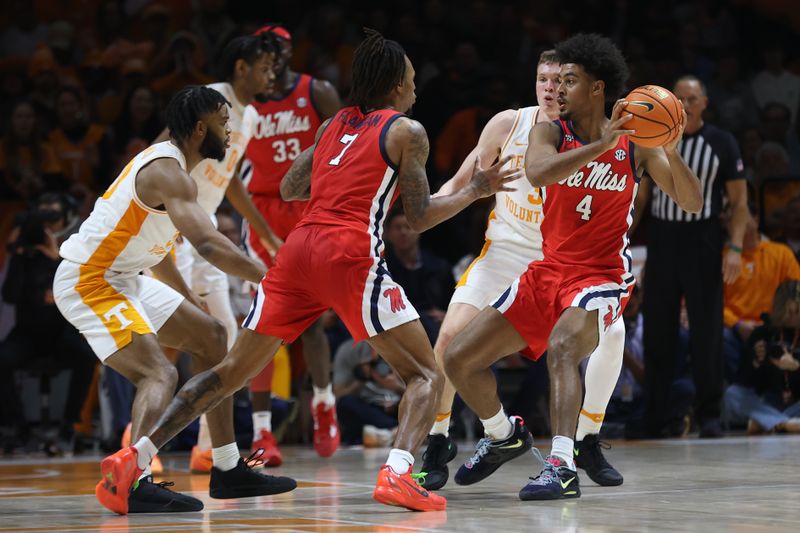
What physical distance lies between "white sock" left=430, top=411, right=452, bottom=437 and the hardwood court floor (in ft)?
0.93

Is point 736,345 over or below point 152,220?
below

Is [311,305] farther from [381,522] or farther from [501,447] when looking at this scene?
[501,447]

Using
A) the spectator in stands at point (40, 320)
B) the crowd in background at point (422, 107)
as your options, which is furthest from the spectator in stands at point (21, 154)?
the spectator in stands at point (40, 320)

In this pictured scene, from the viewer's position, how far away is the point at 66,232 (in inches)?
382

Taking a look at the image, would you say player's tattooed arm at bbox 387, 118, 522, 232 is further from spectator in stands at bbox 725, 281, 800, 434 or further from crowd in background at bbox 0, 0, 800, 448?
spectator in stands at bbox 725, 281, 800, 434

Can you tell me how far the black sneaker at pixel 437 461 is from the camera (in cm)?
595

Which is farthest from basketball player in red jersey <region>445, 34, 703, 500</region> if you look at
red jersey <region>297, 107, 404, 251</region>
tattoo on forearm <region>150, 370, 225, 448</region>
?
tattoo on forearm <region>150, 370, 225, 448</region>

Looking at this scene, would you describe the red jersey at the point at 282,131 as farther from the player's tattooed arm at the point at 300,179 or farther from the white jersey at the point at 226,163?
the player's tattooed arm at the point at 300,179

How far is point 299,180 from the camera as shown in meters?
5.54

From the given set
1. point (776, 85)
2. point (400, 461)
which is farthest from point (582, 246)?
point (776, 85)

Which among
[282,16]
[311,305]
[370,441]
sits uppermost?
[282,16]

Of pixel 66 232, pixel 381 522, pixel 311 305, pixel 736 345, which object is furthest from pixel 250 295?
pixel 381 522

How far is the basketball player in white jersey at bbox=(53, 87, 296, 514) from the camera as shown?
5449 mm

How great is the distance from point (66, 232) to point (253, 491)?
4.52 m
